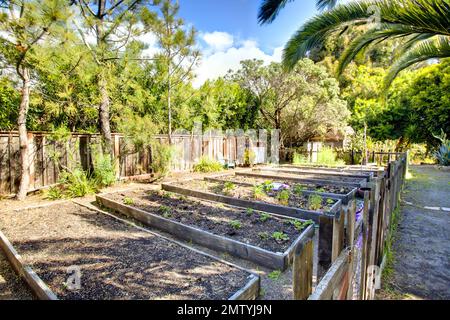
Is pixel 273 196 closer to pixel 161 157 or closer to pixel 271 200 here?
pixel 271 200

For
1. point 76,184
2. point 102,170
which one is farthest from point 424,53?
point 76,184

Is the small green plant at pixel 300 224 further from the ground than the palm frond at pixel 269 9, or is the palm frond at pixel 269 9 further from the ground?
the palm frond at pixel 269 9

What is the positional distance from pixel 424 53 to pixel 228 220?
5.82m

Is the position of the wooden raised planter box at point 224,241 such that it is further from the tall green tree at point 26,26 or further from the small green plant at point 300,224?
the tall green tree at point 26,26

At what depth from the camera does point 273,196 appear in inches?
212

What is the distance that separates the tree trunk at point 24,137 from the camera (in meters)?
5.05

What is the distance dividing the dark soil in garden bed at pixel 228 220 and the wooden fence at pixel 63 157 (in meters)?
1.93

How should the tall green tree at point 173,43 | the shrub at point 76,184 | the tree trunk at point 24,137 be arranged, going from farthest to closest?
the tall green tree at point 173,43, the shrub at point 76,184, the tree trunk at point 24,137

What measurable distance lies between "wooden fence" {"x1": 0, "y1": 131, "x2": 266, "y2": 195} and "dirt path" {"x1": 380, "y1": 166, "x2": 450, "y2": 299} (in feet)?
22.0

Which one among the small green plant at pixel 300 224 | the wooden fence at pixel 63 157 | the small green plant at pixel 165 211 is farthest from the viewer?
the wooden fence at pixel 63 157

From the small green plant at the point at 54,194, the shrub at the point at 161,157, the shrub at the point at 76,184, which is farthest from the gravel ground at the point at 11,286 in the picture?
the shrub at the point at 161,157

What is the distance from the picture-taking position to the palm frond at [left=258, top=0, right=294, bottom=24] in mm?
4570

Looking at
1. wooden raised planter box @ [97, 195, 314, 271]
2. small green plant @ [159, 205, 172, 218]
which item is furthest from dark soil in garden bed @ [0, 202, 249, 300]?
small green plant @ [159, 205, 172, 218]

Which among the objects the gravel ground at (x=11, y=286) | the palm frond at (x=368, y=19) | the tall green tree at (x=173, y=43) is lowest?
the gravel ground at (x=11, y=286)
